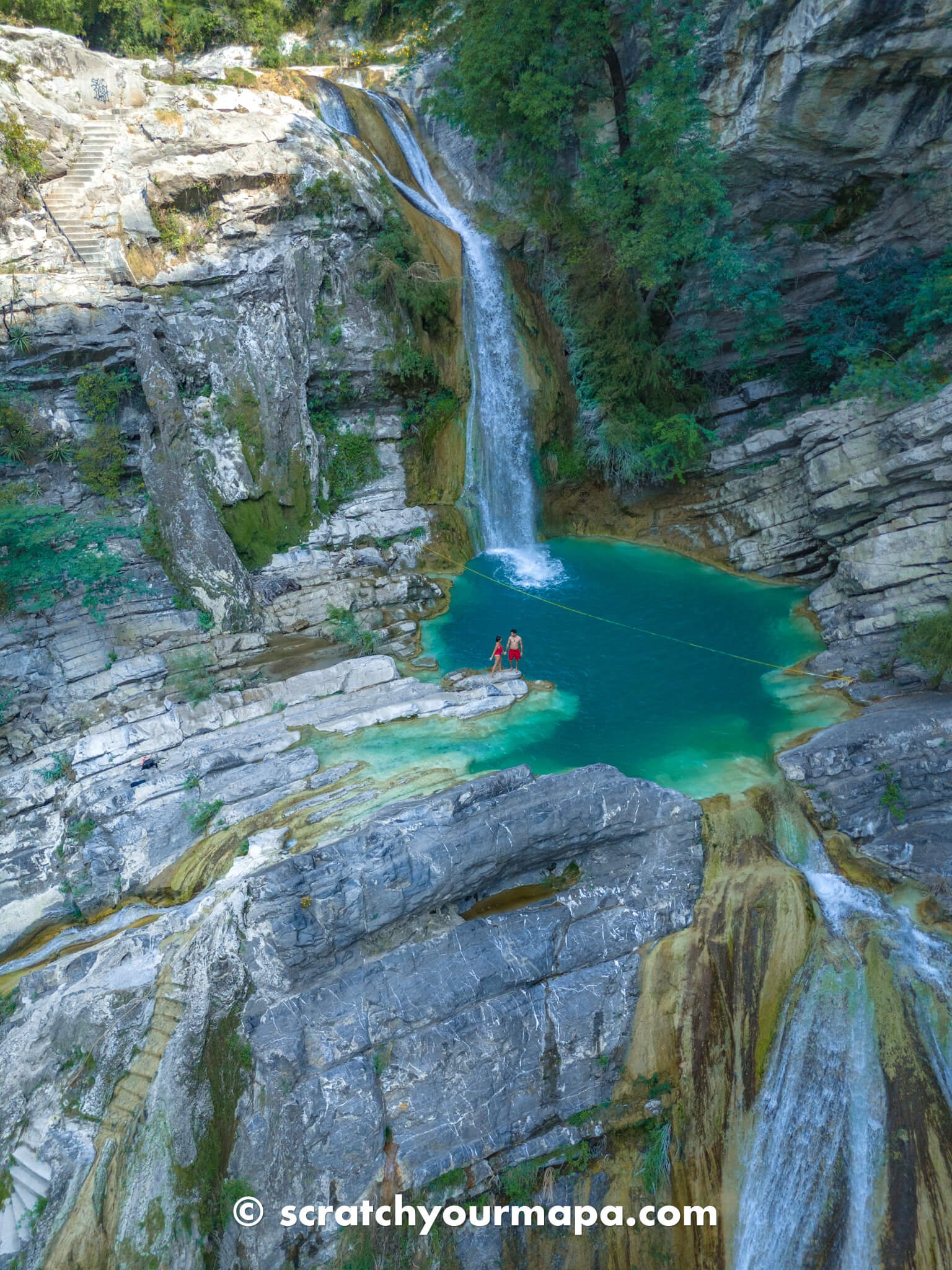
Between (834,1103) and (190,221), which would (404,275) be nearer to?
(190,221)

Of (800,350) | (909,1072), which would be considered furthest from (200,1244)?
(800,350)

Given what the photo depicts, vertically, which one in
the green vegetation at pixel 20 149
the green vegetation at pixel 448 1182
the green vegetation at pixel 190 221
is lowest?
the green vegetation at pixel 448 1182

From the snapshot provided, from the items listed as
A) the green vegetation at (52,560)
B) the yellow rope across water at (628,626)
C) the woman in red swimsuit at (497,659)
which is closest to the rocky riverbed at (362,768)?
the green vegetation at (52,560)

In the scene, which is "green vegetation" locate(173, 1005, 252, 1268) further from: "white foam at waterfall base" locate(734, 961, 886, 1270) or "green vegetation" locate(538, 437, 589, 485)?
"green vegetation" locate(538, 437, 589, 485)

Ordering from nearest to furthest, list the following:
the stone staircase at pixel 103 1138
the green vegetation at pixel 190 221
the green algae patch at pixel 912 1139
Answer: the green algae patch at pixel 912 1139
the stone staircase at pixel 103 1138
the green vegetation at pixel 190 221

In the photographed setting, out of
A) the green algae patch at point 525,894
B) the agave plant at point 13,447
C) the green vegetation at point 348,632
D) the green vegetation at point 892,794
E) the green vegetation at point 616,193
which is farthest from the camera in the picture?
the green vegetation at point 616,193

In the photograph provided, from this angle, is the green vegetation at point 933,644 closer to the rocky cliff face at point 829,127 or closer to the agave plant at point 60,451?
the rocky cliff face at point 829,127
